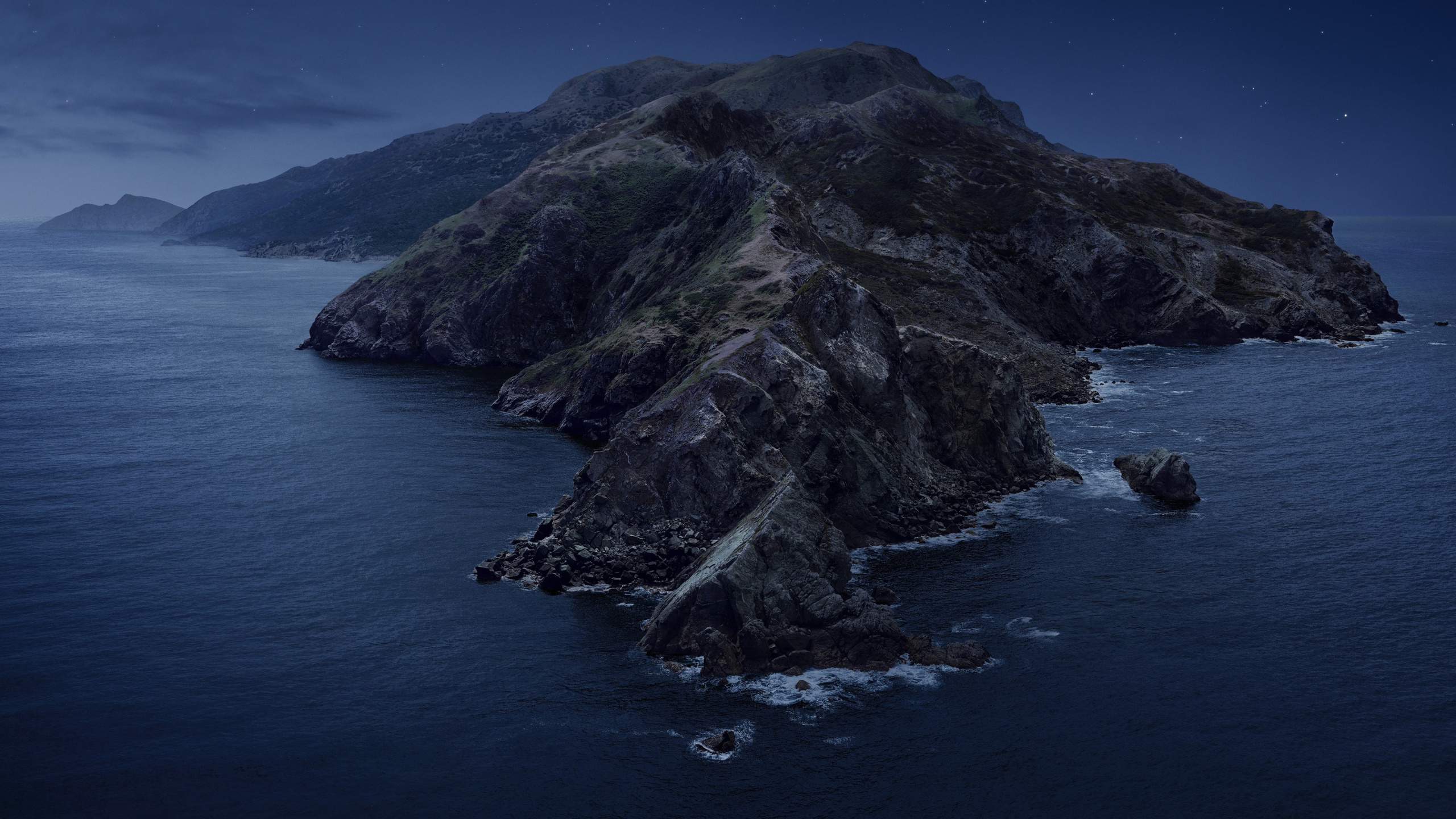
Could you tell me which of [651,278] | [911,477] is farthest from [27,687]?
[651,278]

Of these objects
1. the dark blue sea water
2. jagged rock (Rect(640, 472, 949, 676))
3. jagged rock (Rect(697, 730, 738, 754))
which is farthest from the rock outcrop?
jagged rock (Rect(697, 730, 738, 754))

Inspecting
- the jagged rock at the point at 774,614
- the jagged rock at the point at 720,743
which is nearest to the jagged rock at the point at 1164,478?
the jagged rock at the point at 774,614

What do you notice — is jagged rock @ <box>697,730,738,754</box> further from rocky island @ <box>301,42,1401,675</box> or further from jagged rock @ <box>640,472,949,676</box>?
rocky island @ <box>301,42,1401,675</box>

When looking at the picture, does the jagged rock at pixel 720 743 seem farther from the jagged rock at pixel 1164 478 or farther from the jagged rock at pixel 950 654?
the jagged rock at pixel 1164 478

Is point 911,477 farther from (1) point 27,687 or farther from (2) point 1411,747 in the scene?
(1) point 27,687

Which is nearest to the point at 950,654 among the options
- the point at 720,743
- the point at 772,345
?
the point at 720,743

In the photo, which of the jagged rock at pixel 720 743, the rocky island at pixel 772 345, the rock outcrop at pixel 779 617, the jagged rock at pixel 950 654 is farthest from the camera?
the rocky island at pixel 772 345
